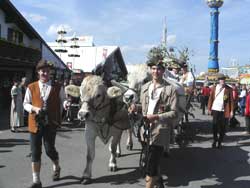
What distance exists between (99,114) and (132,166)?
162cm

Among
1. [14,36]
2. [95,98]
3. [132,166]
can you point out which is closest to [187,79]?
[132,166]

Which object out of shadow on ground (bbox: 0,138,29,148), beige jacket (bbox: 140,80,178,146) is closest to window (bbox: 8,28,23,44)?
shadow on ground (bbox: 0,138,29,148)

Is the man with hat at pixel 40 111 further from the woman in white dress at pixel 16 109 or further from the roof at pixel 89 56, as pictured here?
the roof at pixel 89 56

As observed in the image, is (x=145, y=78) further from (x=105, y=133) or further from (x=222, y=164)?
(x=222, y=164)

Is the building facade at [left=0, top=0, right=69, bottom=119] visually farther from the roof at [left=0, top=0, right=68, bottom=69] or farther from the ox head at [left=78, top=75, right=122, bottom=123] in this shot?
the ox head at [left=78, top=75, right=122, bottom=123]

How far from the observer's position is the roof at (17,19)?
2262cm

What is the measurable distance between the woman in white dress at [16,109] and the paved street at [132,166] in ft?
6.49

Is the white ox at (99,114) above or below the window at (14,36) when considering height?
below

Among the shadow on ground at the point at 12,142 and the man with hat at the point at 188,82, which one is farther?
the man with hat at the point at 188,82

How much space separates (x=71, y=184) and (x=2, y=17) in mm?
19222

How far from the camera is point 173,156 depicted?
8.73 meters

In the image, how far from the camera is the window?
77.7 ft

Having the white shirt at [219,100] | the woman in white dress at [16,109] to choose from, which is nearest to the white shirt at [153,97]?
the white shirt at [219,100]

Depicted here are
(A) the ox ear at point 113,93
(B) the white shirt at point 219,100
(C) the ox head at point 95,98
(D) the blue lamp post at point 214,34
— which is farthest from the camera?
(D) the blue lamp post at point 214,34
